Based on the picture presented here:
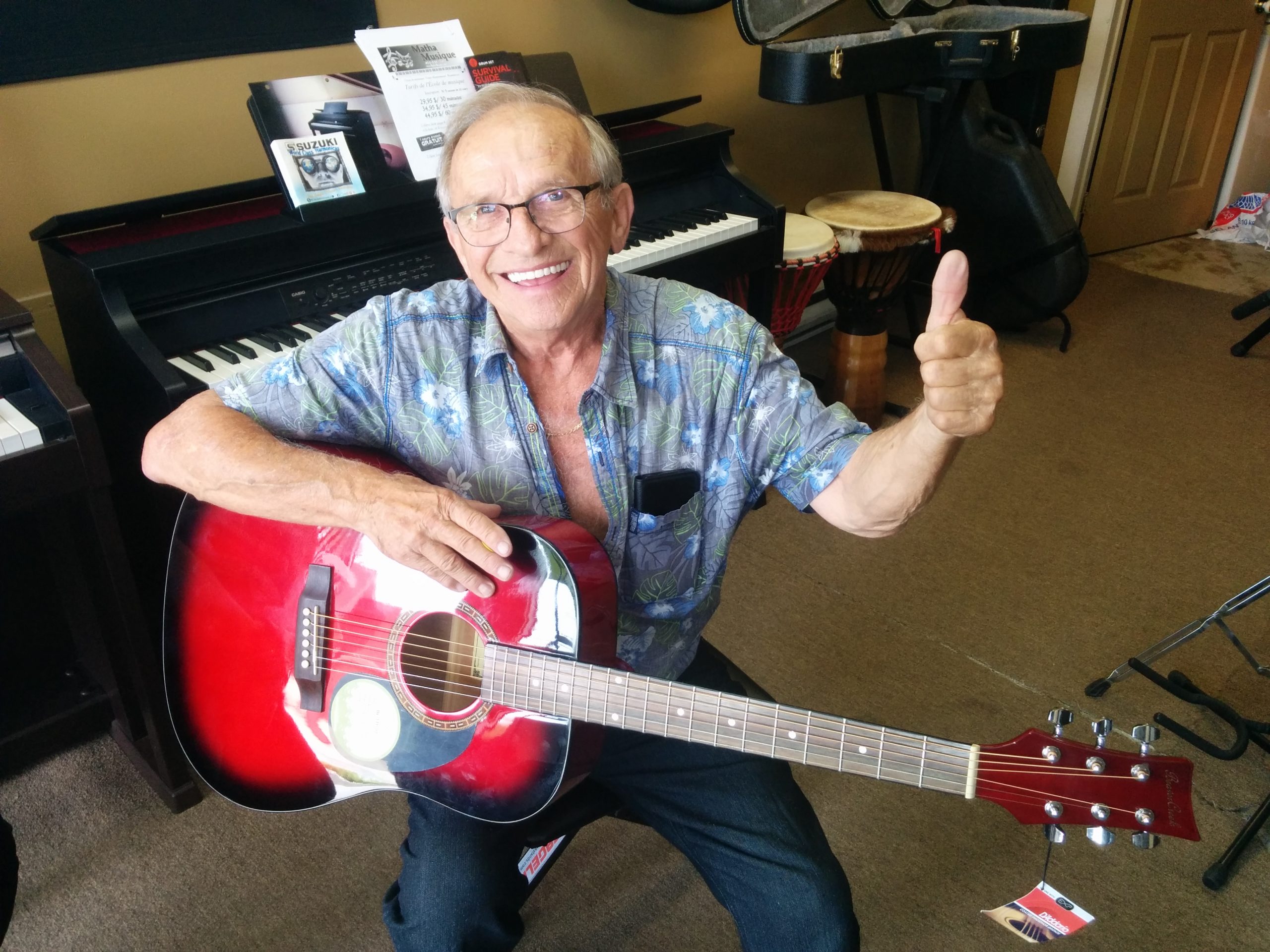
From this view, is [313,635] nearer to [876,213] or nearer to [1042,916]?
[1042,916]

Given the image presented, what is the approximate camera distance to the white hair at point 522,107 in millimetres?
1188

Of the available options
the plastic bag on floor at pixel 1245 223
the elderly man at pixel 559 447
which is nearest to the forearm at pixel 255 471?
the elderly man at pixel 559 447

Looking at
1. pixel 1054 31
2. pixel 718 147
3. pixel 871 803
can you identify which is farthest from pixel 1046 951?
pixel 1054 31

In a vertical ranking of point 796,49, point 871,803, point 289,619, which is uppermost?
point 796,49

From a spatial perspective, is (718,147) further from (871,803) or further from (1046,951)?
(1046,951)

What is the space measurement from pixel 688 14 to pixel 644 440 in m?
1.94

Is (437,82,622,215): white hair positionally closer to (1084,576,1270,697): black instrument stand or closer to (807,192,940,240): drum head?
(1084,576,1270,697): black instrument stand

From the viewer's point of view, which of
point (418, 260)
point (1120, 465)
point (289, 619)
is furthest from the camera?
point (1120, 465)

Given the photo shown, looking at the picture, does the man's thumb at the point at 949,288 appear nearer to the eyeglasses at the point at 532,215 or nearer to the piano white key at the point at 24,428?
the eyeglasses at the point at 532,215

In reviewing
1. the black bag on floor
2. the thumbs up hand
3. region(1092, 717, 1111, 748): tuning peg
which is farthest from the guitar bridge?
the black bag on floor

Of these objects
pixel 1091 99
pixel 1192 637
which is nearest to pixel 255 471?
pixel 1192 637

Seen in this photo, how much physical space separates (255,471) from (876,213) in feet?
7.33

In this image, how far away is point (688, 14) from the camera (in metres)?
2.72

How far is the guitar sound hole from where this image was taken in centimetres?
112
